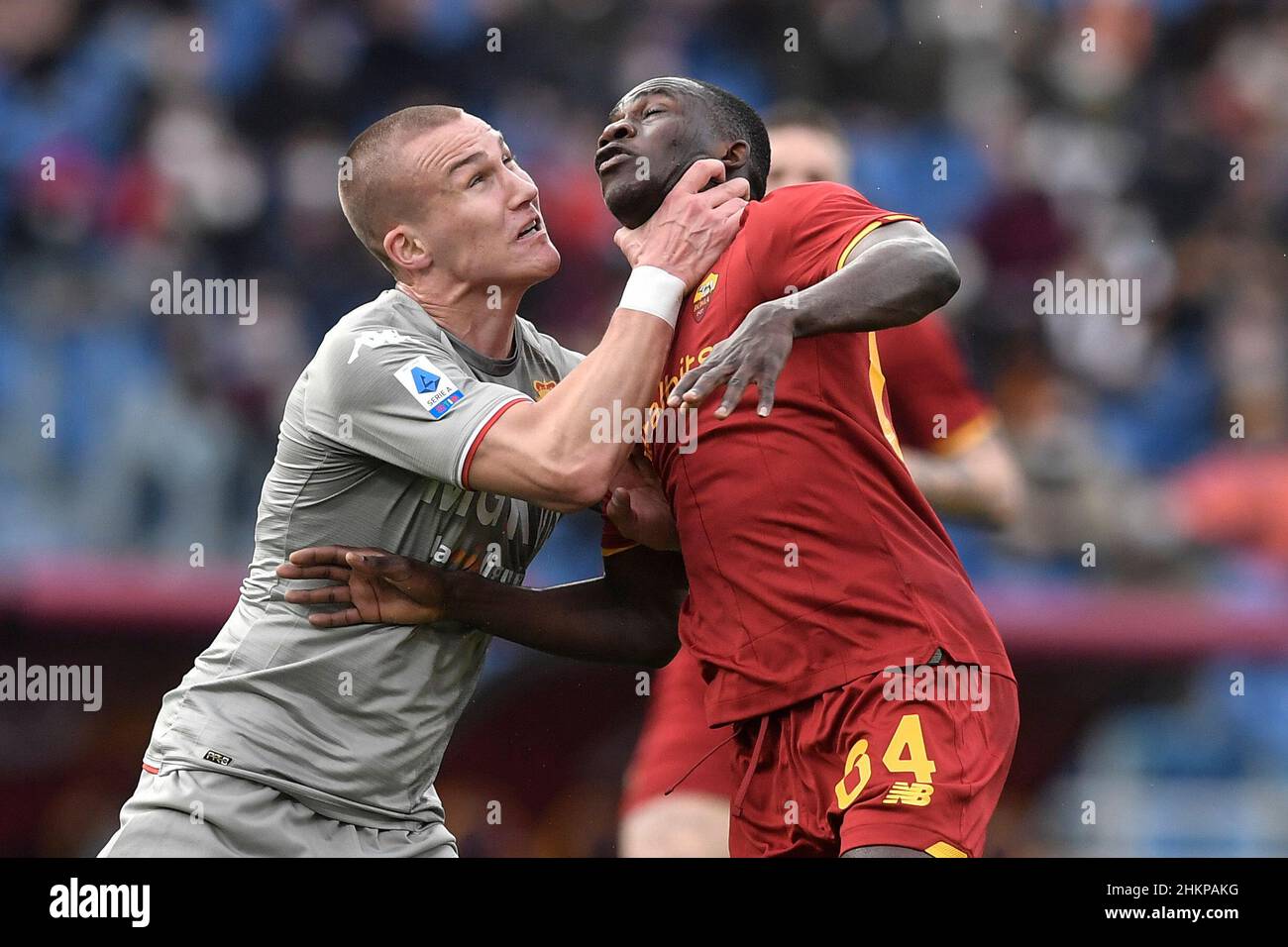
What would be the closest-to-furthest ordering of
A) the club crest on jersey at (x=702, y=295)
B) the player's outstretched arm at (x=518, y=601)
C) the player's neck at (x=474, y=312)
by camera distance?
the club crest on jersey at (x=702, y=295)
the player's outstretched arm at (x=518, y=601)
the player's neck at (x=474, y=312)

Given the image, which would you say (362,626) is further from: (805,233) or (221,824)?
(805,233)

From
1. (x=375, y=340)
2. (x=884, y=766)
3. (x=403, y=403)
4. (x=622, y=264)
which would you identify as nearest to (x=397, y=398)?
(x=403, y=403)

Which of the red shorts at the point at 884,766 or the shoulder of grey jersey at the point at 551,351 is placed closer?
the red shorts at the point at 884,766

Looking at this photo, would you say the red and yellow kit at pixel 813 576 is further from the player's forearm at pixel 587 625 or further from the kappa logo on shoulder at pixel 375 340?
the kappa logo on shoulder at pixel 375 340

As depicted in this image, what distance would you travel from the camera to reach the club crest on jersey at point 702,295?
3410mm

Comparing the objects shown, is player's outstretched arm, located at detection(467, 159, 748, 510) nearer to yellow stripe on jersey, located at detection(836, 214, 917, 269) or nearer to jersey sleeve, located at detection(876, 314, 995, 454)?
yellow stripe on jersey, located at detection(836, 214, 917, 269)

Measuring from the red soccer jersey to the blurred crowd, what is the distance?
370cm

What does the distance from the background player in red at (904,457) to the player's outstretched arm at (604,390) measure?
310 millimetres

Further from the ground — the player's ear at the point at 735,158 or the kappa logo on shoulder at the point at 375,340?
the player's ear at the point at 735,158

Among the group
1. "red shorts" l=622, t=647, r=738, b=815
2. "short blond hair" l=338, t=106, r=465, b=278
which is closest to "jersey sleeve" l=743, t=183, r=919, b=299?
"short blond hair" l=338, t=106, r=465, b=278

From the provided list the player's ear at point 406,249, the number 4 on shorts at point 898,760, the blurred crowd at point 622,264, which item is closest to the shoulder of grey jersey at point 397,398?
the player's ear at point 406,249

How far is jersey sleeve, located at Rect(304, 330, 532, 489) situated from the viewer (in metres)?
3.38

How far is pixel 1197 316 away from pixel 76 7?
6.61m
